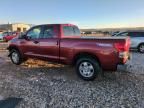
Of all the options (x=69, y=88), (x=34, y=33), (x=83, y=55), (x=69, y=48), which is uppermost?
(x=34, y=33)

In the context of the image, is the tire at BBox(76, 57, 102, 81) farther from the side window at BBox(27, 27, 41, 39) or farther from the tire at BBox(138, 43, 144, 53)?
the tire at BBox(138, 43, 144, 53)

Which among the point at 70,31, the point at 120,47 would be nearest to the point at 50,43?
the point at 70,31

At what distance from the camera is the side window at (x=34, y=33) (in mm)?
7563

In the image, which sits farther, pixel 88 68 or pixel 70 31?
pixel 70 31

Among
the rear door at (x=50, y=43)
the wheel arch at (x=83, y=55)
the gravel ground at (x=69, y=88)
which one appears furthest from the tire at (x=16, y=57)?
the wheel arch at (x=83, y=55)

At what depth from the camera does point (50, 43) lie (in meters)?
6.86

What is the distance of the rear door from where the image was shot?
22.2ft

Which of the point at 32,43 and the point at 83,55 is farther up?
the point at 32,43

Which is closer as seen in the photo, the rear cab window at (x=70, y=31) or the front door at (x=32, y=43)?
the rear cab window at (x=70, y=31)

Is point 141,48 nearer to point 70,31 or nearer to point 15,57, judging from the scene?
point 70,31

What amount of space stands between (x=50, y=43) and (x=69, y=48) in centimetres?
88

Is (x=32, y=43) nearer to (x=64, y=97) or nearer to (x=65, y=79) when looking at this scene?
(x=65, y=79)

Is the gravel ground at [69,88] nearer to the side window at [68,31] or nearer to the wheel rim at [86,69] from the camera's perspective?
the wheel rim at [86,69]

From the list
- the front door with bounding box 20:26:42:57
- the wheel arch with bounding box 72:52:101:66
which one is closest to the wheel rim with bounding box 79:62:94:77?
the wheel arch with bounding box 72:52:101:66
